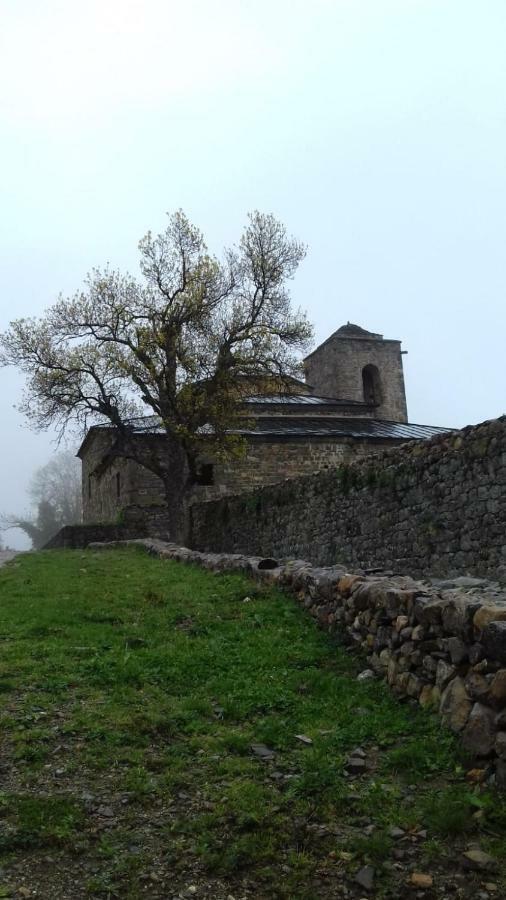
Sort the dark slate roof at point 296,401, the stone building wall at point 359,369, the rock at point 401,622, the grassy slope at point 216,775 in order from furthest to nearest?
the stone building wall at point 359,369 → the dark slate roof at point 296,401 → the rock at point 401,622 → the grassy slope at point 216,775

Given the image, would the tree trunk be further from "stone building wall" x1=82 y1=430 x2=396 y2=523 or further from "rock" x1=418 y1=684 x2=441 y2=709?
"rock" x1=418 y1=684 x2=441 y2=709

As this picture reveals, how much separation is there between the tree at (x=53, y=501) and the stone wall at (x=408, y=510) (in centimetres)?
4246

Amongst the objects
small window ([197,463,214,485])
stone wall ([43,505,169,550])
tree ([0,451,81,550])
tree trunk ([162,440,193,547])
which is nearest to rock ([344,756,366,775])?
tree trunk ([162,440,193,547])

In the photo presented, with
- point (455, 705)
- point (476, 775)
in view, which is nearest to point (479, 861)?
point (476, 775)

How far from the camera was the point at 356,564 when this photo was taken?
12.6m

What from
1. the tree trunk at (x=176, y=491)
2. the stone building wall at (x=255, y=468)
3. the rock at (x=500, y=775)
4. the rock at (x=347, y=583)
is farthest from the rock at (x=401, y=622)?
the stone building wall at (x=255, y=468)

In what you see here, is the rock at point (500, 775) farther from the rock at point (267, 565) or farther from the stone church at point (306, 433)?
the stone church at point (306, 433)

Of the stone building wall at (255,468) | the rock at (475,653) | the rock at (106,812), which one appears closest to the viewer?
the rock at (106,812)

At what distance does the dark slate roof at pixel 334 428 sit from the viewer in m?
25.7

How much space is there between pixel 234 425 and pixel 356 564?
9.78 metres

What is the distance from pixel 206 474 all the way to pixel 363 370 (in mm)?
15143

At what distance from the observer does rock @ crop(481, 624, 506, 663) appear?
3.70m

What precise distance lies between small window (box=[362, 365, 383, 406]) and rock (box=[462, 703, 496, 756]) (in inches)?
1327

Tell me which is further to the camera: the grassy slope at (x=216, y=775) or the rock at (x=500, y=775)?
the rock at (x=500, y=775)
